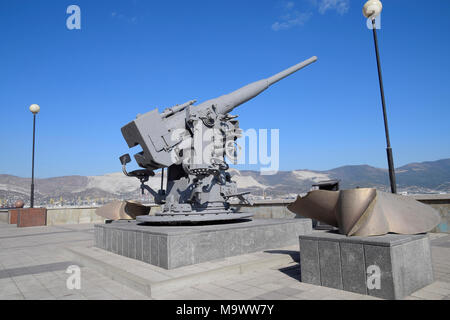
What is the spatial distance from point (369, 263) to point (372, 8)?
26.4 ft

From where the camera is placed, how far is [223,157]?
9.63 meters

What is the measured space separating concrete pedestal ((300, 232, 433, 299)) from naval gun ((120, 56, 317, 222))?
11.5ft

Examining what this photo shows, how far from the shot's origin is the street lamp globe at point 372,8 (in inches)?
360

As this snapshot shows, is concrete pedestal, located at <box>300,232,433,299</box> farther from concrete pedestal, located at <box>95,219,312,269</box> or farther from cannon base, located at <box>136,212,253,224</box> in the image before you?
cannon base, located at <box>136,212,253,224</box>

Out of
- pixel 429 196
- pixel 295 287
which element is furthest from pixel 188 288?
pixel 429 196

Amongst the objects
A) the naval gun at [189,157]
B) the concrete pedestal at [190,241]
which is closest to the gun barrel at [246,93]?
the naval gun at [189,157]

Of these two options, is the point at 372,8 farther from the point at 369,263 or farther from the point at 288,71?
the point at 369,263

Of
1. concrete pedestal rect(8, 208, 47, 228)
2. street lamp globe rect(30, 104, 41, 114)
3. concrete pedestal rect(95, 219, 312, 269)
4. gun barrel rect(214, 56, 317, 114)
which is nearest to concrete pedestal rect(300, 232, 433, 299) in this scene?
concrete pedestal rect(95, 219, 312, 269)

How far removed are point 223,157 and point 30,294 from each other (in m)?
6.00

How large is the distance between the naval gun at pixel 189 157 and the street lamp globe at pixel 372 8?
526cm

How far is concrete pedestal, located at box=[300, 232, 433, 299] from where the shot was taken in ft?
15.0

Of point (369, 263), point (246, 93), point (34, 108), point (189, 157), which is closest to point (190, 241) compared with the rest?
point (189, 157)

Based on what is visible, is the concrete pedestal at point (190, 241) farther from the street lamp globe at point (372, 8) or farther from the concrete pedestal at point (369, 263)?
the street lamp globe at point (372, 8)

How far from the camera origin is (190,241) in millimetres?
6703
